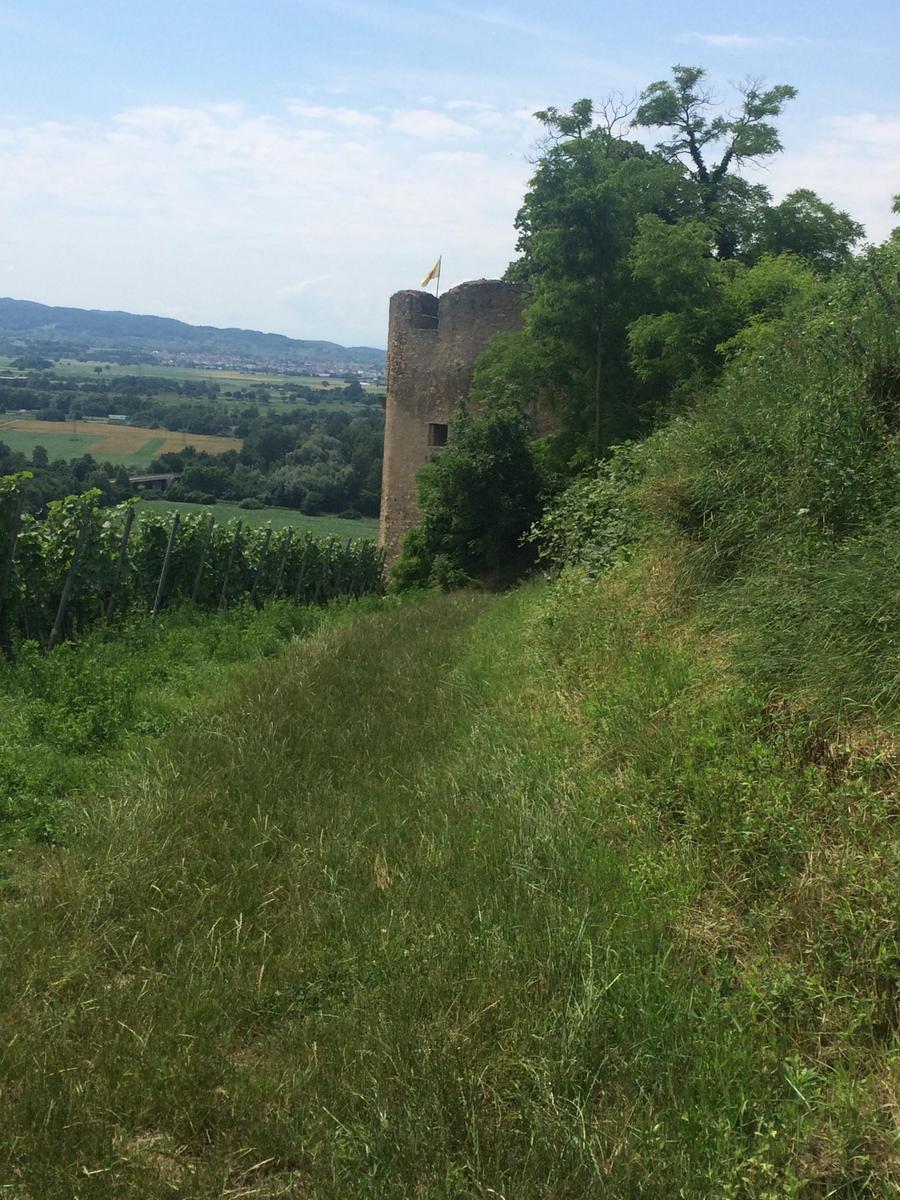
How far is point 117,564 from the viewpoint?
35.8 feet

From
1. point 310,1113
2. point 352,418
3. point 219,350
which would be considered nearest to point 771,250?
point 310,1113

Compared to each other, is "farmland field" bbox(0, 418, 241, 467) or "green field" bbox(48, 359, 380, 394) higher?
"green field" bbox(48, 359, 380, 394)

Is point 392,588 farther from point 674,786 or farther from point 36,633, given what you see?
point 674,786

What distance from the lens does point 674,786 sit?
391cm

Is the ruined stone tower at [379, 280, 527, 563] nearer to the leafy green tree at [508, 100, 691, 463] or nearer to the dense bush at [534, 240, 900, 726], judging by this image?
the leafy green tree at [508, 100, 691, 463]

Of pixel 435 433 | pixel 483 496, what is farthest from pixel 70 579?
pixel 435 433

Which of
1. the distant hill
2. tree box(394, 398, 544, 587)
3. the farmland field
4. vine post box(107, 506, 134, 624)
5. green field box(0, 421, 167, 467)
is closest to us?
vine post box(107, 506, 134, 624)

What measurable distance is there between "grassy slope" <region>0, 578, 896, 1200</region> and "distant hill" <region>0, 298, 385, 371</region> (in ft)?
384

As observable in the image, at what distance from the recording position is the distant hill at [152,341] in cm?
12794

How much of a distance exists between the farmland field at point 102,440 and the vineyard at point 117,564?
1010 inches

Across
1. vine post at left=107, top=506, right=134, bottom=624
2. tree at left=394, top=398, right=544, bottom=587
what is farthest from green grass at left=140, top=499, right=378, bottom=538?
vine post at left=107, top=506, right=134, bottom=624

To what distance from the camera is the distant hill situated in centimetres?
12794

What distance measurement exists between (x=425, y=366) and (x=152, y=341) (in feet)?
488

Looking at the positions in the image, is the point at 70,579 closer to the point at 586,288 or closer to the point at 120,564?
the point at 120,564
